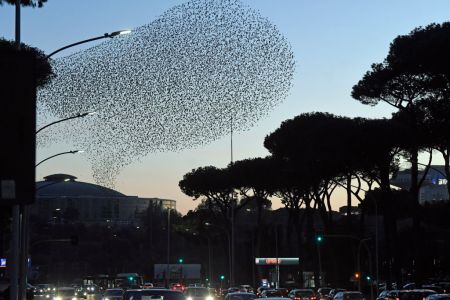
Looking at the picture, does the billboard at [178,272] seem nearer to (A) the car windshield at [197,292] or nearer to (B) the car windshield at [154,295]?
(A) the car windshield at [197,292]

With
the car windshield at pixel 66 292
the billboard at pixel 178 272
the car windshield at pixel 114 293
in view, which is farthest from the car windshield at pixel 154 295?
the billboard at pixel 178 272

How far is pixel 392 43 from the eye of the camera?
50.6 metres

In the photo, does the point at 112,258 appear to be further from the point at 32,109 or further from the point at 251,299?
the point at 32,109

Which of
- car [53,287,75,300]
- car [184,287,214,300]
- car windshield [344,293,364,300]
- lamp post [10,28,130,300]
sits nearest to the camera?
lamp post [10,28,130,300]

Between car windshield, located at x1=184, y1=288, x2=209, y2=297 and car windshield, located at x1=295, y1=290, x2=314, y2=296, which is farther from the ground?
car windshield, located at x1=184, y1=288, x2=209, y2=297

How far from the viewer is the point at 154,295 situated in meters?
17.8

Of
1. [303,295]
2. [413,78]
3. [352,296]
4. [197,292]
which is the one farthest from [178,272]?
[197,292]

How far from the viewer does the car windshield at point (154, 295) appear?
1780cm

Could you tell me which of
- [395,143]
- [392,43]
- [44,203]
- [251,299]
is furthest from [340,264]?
[44,203]

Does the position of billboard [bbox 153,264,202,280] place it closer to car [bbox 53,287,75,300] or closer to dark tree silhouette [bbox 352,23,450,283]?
car [bbox 53,287,75,300]

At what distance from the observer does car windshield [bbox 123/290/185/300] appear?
17797 mm

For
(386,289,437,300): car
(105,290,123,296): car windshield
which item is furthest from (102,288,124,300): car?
(386,289,437,300): car

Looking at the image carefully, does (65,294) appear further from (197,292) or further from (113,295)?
(197,292)

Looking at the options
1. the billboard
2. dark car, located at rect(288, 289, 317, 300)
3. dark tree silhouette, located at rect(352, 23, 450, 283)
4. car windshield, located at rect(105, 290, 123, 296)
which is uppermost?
dark tree silhouette, located at rect(352, 23, 450, 283)
